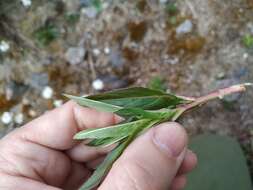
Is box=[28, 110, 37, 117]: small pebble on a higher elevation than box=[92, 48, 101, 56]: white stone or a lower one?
lower

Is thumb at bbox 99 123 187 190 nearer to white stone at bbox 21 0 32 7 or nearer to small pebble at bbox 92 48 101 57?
small pebble at bbox 92 48 101 57

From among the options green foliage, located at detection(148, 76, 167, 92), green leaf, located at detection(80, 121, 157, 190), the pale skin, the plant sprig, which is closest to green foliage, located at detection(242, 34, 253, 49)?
green foliage, located at detection(148, 76, 167, 92)

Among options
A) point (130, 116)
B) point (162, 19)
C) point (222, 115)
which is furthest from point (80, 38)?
point (130, 116)

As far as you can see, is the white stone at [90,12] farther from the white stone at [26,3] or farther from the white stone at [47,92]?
the white stone at [47,92]

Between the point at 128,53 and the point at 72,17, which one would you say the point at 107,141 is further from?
the point at 72,17

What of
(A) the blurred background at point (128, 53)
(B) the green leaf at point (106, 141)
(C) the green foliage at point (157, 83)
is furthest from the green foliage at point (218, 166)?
(B) the green leaf at point (106, 141)

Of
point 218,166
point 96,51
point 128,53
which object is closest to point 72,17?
point 96,51
